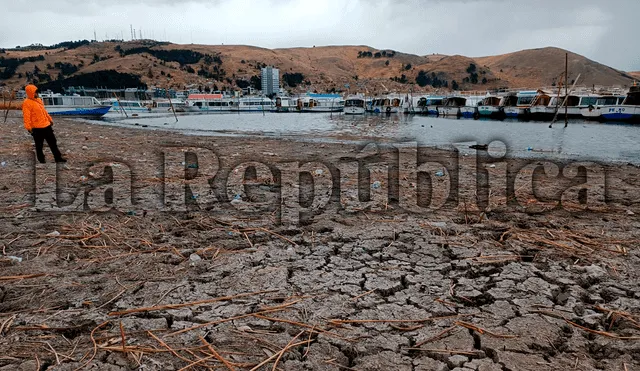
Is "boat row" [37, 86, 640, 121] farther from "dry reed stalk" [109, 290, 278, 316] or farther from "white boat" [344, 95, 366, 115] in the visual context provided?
"dry reed stalk" [109, 290, 278, 316]

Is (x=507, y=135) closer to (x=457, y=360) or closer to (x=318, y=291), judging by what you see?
(x=318, y=291)

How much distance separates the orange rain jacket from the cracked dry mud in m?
3.27

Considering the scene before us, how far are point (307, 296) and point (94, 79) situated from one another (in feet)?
267

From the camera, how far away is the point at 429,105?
4781 cm

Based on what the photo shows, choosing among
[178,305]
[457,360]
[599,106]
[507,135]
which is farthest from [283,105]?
[457,360]

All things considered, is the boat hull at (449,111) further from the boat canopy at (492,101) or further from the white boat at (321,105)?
the white boat at (321,105)

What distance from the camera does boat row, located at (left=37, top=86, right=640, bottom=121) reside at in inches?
1198

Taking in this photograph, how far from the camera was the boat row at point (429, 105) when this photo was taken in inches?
1198

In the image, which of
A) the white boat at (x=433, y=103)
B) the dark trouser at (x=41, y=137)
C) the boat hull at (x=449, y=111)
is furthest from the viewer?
the white boat at (x=433, y=103)

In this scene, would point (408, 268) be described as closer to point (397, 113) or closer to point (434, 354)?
point (434, 354)

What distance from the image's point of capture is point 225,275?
116 inches

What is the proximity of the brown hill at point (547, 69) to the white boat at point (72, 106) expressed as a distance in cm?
10005

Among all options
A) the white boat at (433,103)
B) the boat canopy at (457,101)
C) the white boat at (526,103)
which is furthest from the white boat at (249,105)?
the white boat at (526,103)

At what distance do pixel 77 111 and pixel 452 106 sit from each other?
38.2 metres
